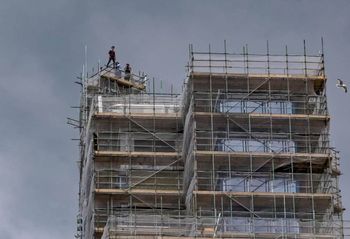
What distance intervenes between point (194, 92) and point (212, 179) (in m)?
4.53

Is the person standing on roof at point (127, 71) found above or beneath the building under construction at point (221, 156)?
above

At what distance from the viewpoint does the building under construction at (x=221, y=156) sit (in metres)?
67.0

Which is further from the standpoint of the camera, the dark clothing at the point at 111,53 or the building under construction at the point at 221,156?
the dark clothing at the point at 111,53

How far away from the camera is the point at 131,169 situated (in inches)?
2931

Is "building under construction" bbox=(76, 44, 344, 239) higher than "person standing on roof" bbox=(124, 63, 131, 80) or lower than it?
lower

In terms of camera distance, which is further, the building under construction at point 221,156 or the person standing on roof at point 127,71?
the person standing on roof at point 127,71

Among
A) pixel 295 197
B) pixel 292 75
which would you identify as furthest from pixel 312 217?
pixel 292 75

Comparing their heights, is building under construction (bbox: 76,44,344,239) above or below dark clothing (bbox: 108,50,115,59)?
below

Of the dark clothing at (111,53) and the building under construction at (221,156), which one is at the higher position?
the dark clothing at (111,53)

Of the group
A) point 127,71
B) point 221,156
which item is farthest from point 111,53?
point 221,156

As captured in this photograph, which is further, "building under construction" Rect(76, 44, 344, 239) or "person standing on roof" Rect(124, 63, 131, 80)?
"person standing on roof" Rect(124, 63, 131, 80)

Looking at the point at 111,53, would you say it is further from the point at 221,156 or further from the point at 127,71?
the point at 221,156

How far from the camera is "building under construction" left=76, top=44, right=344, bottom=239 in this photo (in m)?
67.0

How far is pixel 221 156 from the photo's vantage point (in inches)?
2736
